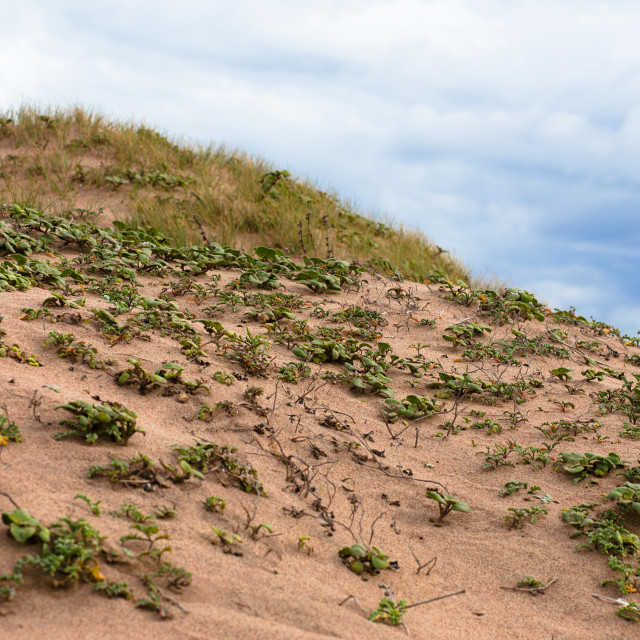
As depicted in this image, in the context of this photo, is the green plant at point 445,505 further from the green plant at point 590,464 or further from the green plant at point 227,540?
the green plant at point 227,540

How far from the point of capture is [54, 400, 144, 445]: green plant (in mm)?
3596

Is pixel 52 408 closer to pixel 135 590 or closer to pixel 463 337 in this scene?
pixel 135 590

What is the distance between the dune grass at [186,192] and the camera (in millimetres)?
10867

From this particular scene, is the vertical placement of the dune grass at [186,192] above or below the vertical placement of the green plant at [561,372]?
above

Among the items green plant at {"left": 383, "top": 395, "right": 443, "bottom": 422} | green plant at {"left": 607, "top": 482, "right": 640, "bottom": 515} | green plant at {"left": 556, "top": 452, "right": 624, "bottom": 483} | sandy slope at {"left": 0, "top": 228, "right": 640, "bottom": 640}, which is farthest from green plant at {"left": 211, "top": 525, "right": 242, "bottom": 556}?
green plant at {"left": 556, "top": 452, "right": 624, "bottom": 483}

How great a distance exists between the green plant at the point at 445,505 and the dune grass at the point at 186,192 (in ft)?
20.4

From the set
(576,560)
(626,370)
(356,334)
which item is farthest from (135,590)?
(626,370)

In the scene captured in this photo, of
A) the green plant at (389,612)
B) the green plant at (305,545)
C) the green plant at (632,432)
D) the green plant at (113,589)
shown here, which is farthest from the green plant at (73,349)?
the green plant at (632,432)

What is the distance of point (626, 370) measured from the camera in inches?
294

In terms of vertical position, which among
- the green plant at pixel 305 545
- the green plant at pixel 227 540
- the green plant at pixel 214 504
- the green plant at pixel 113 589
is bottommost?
the green plant at pixel 113 589

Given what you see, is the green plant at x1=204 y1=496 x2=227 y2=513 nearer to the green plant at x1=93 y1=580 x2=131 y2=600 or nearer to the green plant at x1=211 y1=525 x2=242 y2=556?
the green plant at x1=211 y1=525 x2=242 y2=556

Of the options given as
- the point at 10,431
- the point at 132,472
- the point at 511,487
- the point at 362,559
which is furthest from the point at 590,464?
the point at 10,431

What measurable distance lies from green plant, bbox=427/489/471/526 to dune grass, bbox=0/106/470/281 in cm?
621

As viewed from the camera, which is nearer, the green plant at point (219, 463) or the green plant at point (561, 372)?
the green plant at point (219, 463)
